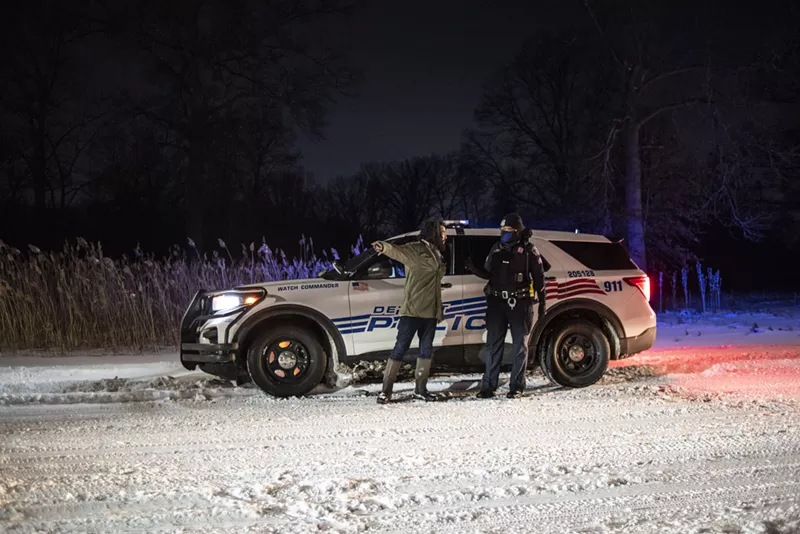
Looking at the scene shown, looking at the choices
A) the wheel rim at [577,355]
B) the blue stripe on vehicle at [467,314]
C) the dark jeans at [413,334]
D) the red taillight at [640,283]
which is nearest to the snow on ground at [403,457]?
the wheel rim at [577,355]

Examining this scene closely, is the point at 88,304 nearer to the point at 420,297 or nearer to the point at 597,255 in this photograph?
the point at 420,297

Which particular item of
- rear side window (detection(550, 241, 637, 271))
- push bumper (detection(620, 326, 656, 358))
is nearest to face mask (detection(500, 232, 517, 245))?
rear side window (detection(550, 241, 637, 271))

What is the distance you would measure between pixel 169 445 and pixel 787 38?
622 inches

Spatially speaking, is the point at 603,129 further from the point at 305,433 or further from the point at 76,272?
the point at 305,433

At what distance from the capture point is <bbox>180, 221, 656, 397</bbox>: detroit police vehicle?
8281mm

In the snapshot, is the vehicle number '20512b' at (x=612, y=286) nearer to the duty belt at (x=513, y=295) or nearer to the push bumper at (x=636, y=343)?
the push bumper at (x=636, y=343)

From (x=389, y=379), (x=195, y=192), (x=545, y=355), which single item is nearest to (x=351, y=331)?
(x=389, y=379)

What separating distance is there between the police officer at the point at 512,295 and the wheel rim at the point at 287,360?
1941 millimetres

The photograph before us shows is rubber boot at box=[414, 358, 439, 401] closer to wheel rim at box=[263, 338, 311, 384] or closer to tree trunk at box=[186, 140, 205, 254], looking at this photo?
wheel rim at box=[263, 338, 311, 384]

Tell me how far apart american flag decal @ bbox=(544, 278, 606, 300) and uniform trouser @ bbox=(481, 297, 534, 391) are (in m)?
0.57

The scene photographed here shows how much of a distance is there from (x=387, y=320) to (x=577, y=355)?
2.25 m

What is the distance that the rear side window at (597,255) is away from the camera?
29.4ft

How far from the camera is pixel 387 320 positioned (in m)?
8.40

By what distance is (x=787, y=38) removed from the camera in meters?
16.6
